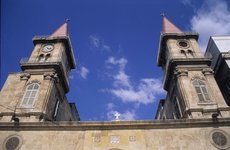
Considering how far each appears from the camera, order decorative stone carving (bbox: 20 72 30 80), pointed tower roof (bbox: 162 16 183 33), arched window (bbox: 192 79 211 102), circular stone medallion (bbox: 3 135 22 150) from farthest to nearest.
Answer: pointed tower roof (bbox: 162 16 183 33), decorative stone carving (bbox: 20 72 30 80), arched window (bbox: 192 79 211 102), circular stone medallion (bbox: 3 135 22 150)

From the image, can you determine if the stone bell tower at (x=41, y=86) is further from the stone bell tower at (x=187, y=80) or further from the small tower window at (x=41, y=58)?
the stone bell tower at (x=187, y=80)

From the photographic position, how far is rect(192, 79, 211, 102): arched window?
22641 mm

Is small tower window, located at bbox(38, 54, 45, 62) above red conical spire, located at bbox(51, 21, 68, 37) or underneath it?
underneath

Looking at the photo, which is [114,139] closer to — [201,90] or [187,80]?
[187,80]

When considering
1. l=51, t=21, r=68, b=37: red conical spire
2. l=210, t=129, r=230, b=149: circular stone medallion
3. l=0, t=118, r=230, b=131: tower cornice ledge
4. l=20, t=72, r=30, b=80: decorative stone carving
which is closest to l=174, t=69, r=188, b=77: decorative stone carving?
l=0, t=118, r=230, b=131: tower cornice ledge

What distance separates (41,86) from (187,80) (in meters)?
13.9

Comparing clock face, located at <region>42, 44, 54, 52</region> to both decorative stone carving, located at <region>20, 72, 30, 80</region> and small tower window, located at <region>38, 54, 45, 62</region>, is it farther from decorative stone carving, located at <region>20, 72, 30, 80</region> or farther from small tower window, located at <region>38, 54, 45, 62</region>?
decorative stone carving, located at <region>20, 72, 30, 80</region>

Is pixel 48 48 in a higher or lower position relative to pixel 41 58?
higher

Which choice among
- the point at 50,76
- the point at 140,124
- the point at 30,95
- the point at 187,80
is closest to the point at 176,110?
the point at 187,80

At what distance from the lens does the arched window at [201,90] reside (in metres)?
22.6

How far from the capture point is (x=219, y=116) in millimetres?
21000

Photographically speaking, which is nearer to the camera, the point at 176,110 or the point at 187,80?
the point at 187,80

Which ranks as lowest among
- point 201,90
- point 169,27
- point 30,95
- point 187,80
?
point 30,95

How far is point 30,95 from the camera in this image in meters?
23.3
